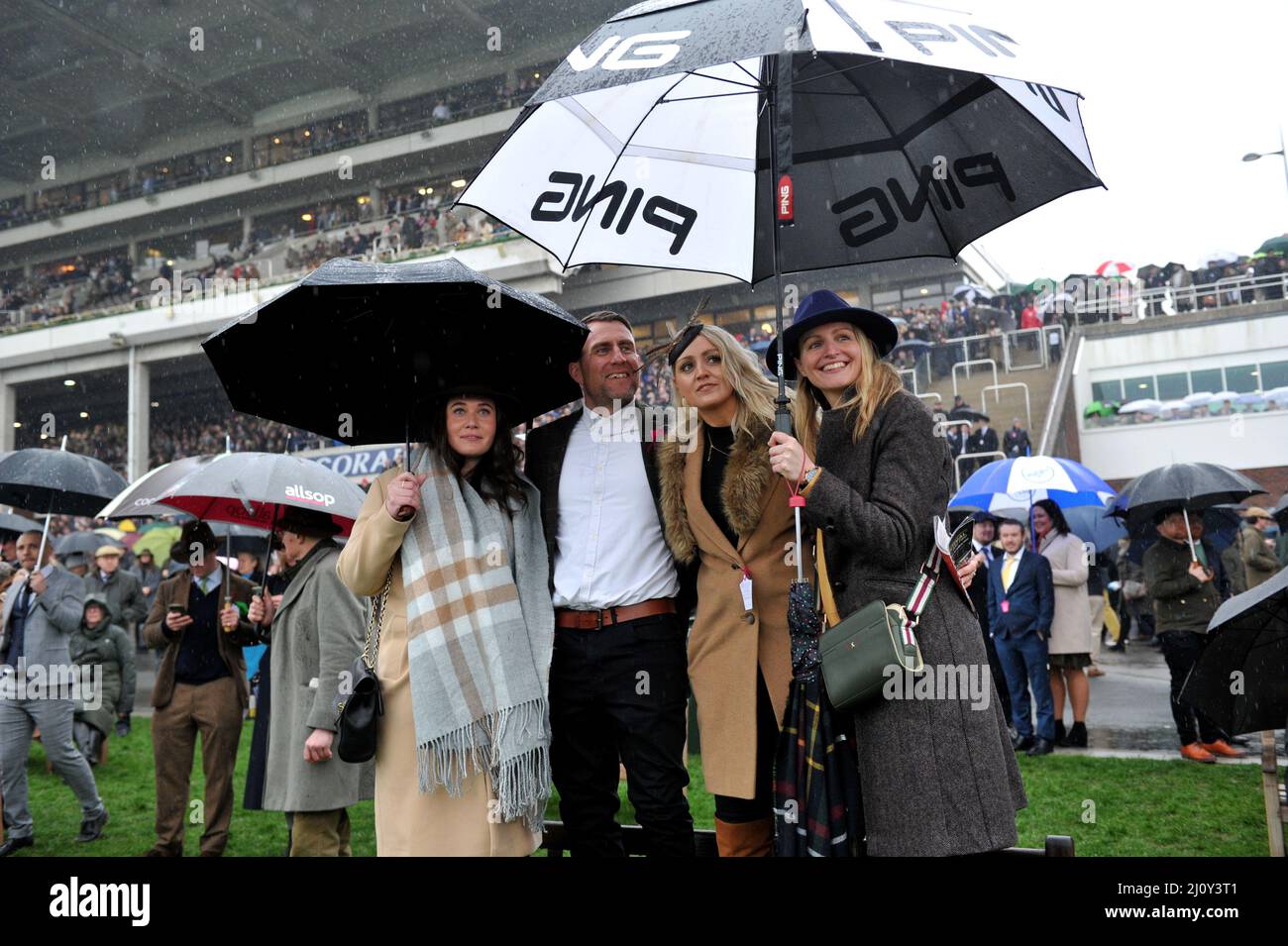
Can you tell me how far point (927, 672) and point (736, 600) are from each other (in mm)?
654

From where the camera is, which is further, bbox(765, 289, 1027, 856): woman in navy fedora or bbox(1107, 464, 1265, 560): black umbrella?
bbox(1107, 464, 1265, 560): black umbrella

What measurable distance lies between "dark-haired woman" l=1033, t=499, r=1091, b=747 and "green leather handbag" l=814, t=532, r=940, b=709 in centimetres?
560

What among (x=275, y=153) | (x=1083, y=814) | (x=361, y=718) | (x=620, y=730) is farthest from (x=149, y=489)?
(x=275, y=153)

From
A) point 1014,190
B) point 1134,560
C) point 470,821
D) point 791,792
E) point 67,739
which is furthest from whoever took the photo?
point 1134,560

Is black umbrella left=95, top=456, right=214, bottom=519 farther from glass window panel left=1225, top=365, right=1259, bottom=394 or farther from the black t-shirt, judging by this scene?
glass window panel left=1225, top=365, right=1259, bottom=394

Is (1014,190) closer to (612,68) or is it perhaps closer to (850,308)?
(850,308)

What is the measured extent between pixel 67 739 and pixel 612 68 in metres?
5.62

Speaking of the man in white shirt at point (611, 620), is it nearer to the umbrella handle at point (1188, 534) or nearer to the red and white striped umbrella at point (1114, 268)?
the umbrella handle at point (1188, 534)

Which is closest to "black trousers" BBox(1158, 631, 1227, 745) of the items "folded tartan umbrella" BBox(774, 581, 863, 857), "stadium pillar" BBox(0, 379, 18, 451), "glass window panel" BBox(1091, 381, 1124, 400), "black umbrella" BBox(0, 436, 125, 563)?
"folded tartan umbrella" BBox(774, 581, 863, 857)

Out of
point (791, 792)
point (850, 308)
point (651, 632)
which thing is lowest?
point (791, 792)

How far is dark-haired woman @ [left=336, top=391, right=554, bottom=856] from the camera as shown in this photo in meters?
3.01

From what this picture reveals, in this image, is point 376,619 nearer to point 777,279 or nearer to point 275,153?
point 777,279

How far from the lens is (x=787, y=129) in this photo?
3111 mm
